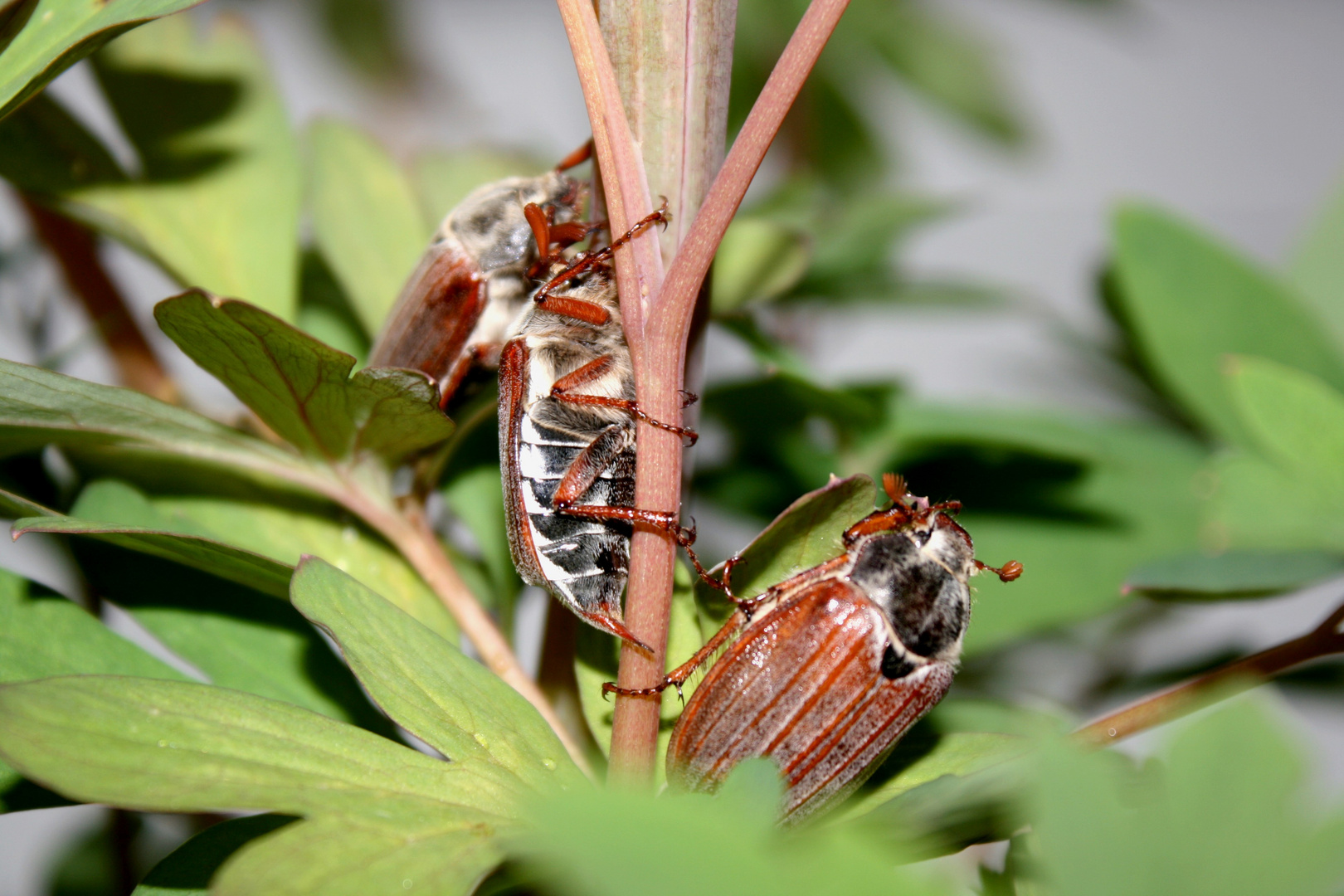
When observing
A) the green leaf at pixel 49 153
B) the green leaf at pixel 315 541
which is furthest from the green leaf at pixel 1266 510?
the green leaf at pixel 49 153

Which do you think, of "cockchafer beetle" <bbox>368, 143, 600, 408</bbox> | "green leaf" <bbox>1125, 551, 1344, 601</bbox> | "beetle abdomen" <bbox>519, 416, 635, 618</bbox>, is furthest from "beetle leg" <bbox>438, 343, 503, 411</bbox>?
"green leaf" <bbox>1125, 551, 1344, 601</bbox>

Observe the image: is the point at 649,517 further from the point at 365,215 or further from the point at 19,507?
the point at 365,215

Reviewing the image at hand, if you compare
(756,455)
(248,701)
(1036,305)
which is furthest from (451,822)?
(1036,305)

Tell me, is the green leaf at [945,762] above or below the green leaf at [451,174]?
below

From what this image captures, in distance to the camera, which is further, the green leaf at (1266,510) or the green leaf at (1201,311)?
the green leaf at (1201,311)

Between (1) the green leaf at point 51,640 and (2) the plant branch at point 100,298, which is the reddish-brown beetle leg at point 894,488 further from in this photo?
(2) the plant branch at point 100,298

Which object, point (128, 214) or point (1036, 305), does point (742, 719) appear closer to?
point (128, 214)

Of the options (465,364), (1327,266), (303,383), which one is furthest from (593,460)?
(1327,266)

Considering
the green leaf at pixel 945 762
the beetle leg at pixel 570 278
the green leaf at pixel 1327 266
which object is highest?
the green leaf at pixel 1327 266

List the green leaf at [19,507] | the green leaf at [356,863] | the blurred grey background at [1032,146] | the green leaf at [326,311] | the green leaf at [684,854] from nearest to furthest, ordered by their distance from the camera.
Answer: the green leaf at [684,854], the green leaf at [356,863], the green leaf at [19,507], the green leaf at [326,311], the blurred grey background at [1032,146]
